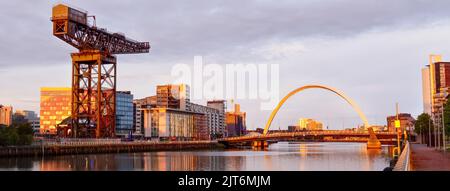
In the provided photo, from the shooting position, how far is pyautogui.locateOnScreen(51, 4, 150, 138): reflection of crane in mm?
95375

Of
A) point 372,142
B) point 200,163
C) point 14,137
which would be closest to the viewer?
point 200,163

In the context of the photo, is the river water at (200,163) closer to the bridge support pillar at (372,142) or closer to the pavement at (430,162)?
the pavement at (430,162)

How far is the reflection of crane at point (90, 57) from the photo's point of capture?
313ft

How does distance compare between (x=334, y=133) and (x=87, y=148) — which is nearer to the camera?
(x=87, y=148)

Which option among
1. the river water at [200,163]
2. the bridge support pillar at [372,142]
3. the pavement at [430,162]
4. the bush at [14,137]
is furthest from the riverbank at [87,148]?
the pavement at [430,162]

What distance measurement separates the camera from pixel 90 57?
10312cm

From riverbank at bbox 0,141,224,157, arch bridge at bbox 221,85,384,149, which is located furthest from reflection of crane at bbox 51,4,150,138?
arch bridge at bbox 221,85,384,149

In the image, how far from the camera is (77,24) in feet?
317

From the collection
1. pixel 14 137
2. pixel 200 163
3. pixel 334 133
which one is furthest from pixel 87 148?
pixel 334 133

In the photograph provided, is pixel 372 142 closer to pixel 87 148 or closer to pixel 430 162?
pixel 87 148

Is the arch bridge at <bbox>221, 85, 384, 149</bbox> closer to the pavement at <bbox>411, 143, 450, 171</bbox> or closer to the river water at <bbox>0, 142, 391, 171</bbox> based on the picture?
the river water at <bbox>0, 142, 391, 171</bbox>

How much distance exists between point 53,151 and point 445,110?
59619mm
